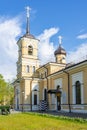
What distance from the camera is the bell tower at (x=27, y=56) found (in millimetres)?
41625

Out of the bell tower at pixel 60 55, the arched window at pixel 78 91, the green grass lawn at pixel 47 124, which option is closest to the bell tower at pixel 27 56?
the bell tower at pixel 60 55

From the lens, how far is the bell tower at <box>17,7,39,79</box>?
41625mm

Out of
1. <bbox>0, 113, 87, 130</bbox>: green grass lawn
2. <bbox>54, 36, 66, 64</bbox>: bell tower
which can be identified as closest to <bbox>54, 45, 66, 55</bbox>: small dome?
<bbox>54, 36, 66, 64</bbox>: bell tower

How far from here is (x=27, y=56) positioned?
42.0 meters

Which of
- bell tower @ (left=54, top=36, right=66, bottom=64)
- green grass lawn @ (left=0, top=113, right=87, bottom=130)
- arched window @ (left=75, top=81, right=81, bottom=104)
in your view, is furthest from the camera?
bell tower @ (left=54, top=36, right=66, bottom=64)

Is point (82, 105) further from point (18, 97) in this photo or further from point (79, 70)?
point (18, 97)

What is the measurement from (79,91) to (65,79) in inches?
136

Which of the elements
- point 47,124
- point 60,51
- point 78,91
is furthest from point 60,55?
point 47,124

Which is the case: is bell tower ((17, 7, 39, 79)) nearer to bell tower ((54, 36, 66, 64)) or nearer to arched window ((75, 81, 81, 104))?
bell tower ((54, 36, 66, 64))

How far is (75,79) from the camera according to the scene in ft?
90.9

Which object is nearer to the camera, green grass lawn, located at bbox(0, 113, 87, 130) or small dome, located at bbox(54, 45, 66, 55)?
green grass lawn, located at bbox(0, 113, 87, 130)

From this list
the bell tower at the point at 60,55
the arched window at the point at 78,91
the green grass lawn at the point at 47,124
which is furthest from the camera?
the bell tower at the point at 60,55

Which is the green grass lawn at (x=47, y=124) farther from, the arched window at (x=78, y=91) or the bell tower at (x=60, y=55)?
the bell tower at (x=60, y=55)

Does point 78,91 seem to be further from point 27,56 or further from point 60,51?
point 27,56
